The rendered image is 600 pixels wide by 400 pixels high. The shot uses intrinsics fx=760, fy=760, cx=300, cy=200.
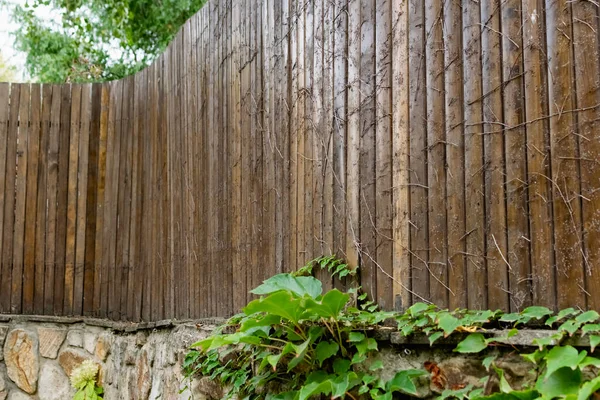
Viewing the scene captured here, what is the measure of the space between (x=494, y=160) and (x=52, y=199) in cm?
491

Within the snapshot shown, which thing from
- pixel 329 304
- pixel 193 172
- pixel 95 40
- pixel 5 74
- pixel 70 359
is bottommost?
→ pixel 70 359

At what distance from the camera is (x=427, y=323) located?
110 inches

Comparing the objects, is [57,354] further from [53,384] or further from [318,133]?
[318,133]

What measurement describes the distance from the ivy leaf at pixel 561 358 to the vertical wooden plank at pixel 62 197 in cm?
517

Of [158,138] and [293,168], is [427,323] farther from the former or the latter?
[158,138]

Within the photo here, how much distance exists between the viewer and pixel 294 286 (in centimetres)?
319

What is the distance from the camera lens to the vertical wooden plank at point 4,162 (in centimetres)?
667

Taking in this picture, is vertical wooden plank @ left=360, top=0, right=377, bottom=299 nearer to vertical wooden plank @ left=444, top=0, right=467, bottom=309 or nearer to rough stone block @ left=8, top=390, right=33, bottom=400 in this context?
vertical wooden plank @ left=444, top=0, right=467, bottom=309

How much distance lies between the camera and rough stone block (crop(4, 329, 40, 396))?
21.4 feet

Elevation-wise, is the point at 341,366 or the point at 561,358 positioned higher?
the point at 561,358

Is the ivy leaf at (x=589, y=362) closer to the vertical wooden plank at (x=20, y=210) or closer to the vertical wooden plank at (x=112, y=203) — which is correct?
the vertical wooden plank at (x=112, y=203)

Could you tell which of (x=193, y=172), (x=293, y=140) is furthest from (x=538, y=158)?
(x=193, y=172)

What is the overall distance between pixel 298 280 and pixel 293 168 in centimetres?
99

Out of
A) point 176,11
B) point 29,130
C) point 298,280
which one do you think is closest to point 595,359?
point 298,280
